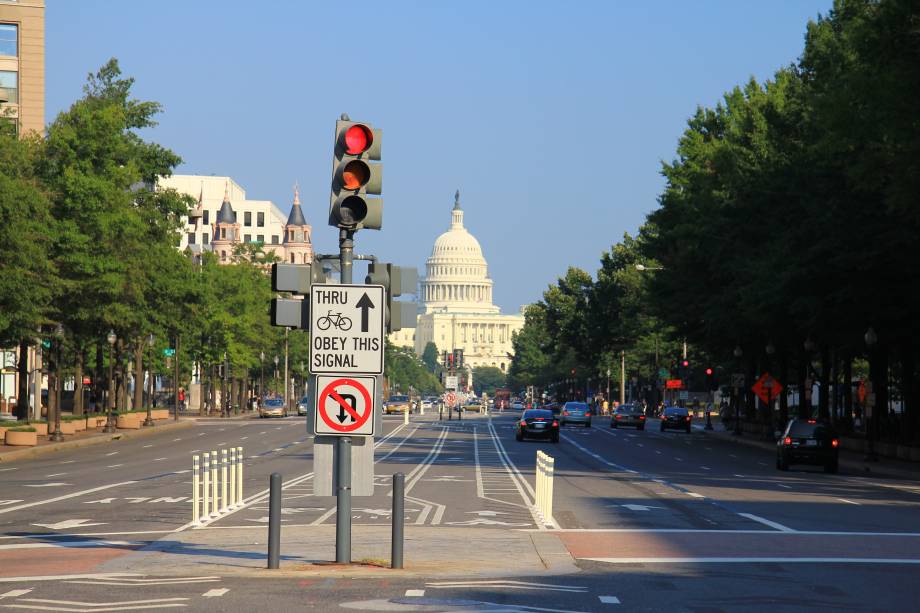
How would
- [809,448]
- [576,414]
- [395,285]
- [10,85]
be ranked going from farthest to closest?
[10,85], [576,414], [809,448], [395,285]

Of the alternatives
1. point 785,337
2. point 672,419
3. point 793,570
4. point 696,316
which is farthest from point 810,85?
point 793,570

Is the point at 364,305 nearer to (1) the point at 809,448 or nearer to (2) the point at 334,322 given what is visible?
(2) the point at 334,322

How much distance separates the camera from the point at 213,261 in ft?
338

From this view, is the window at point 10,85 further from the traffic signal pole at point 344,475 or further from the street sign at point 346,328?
the street sign at point 346,328

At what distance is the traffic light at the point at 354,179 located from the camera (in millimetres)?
15883

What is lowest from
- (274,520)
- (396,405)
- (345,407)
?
(396,405)

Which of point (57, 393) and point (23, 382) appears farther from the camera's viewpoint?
point (23, 382)

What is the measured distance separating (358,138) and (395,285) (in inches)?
66.2

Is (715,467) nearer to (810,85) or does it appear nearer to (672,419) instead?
(810,85)

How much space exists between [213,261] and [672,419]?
3396 centimetres

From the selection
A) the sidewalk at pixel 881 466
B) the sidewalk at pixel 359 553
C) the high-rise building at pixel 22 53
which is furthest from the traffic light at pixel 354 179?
the high-rise building at pixel 22 53

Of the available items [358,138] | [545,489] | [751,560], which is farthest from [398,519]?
[545,489]

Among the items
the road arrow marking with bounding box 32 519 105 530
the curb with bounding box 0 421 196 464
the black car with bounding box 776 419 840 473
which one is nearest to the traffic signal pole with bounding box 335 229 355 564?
the road arrow marking with bounding box 32 519 105 530

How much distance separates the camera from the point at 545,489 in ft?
83.8
